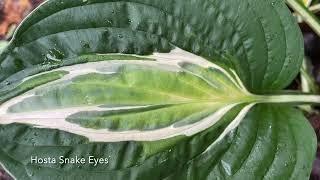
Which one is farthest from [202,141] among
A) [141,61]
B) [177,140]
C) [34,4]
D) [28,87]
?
[34,4]

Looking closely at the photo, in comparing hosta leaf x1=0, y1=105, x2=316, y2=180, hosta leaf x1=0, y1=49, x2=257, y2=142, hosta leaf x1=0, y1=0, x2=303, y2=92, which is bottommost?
hosta leaf x1=0, y1=105, x2=316, y2=180

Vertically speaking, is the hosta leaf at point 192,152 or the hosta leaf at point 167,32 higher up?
the hosta leaf at point 167,32

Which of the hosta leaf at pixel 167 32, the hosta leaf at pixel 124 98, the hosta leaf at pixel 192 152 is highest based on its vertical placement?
the hosta leaf at pixel 167 32

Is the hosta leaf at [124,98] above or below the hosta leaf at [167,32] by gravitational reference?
below

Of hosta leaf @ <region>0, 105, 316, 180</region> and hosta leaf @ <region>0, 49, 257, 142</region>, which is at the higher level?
hosta leaf @ <region>0, 49, 257, 142</region>

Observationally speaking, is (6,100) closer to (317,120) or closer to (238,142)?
(238,142)
